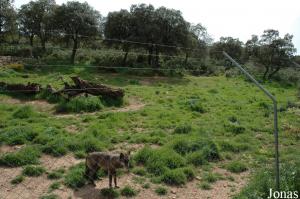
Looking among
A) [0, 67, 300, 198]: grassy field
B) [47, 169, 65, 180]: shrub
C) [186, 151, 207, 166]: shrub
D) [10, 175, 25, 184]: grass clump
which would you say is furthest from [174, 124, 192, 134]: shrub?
[10, 175, 25, 184]: grass clump

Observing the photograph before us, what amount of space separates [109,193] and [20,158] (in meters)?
3.01

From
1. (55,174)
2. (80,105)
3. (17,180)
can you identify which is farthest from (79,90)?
(17,180)

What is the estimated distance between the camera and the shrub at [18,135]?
10.1 metres

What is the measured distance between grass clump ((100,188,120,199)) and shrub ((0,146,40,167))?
2.54m

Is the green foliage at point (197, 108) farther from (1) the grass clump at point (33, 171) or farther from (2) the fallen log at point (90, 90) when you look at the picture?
(1) the grass clump at point (33, 171)

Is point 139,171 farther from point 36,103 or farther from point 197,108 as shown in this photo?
point 36,103

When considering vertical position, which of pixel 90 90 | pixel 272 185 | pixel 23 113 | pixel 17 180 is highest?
pixel 90 90

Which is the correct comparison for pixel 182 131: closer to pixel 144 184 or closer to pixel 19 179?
pixel 144 184

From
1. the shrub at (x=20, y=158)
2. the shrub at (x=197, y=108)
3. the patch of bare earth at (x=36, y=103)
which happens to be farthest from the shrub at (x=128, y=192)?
the shrub at (x=197, y=108)

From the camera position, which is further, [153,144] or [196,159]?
[153,144]

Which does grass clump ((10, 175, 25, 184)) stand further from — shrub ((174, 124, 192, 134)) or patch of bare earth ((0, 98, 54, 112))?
patch of bare earth ((0, 98, 54, 112))

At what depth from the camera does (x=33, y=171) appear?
8.19 meters

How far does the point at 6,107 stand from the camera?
1405cm

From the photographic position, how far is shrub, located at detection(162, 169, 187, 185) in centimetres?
810
